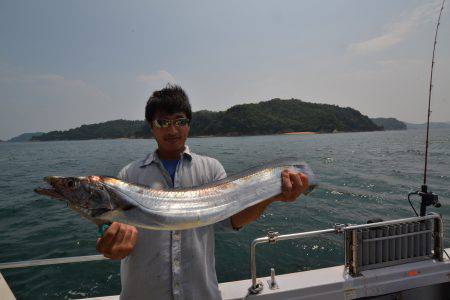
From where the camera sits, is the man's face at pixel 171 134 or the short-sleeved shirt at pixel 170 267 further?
the man's face at pixel 171 134

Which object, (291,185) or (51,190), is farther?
(291,185)

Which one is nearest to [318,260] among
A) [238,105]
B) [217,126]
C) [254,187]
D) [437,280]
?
[437,280]

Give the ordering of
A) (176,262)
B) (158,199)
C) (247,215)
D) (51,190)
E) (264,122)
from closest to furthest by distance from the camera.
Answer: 1. (51,190)
2. (158,199)
3. (176,262)
4. (247,215)
5. (264,122)

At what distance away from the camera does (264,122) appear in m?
133

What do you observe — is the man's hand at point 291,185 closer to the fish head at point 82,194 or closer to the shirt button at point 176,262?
the shirt button at point 176,262

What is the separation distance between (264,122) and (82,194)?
437ft

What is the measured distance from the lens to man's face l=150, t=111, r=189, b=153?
306cm

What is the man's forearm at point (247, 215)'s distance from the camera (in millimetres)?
2979

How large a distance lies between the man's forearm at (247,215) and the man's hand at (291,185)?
0.11 meters

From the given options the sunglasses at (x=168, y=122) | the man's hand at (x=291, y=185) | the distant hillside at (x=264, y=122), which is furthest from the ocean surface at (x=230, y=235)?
the distant hillside at (x=264, y=122)

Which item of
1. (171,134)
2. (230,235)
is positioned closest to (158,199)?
(171,134)

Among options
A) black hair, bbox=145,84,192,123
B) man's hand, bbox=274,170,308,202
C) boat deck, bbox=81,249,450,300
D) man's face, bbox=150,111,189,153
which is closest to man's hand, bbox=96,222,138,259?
man's face, bbox=150,111,189,153

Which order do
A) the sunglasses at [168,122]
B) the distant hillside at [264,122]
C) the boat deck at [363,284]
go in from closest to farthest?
the sunglasses at [168,122], the boat deck at [363,284], the distant hillside at [264,122]

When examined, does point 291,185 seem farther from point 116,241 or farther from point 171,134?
point 116,241
